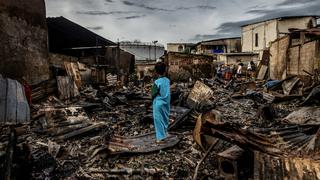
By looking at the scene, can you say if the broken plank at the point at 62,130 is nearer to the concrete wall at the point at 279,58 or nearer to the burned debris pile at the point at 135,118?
the burned debris pile at the point at 135,118

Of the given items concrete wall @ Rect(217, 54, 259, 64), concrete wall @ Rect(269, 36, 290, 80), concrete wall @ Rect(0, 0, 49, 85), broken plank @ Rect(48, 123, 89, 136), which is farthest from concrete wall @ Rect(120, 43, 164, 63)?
broken plank @ Rect(48, 123, 89, 136)

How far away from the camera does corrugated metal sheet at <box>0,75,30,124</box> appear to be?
5.52 m

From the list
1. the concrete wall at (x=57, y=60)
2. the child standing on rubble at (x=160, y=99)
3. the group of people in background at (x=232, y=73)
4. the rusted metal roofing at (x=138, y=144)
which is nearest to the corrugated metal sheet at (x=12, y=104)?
the rusted metal roofing at (x=138, y=144)

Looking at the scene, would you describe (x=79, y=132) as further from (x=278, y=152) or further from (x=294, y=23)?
(x=294, y=23)

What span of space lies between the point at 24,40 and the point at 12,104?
14.3 ft

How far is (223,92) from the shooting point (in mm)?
13312

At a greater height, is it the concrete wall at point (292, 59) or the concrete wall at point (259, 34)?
the concrete wall at point (259, 34)

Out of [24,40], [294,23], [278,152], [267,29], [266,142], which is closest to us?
[278,152]

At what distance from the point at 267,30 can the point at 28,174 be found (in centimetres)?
3150

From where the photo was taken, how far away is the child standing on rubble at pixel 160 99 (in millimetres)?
5371

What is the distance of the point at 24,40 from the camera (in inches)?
375

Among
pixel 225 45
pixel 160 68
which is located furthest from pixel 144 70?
pixel 160 68

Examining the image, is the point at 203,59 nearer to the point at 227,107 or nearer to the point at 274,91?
the point at 274,91

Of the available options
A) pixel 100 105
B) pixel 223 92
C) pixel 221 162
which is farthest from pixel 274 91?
pixel 221 162
